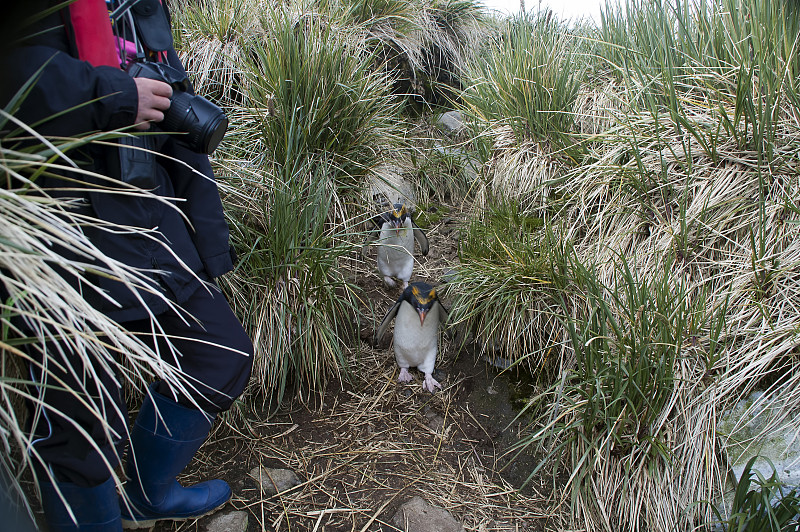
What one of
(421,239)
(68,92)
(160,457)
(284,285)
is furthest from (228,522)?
(421,239)

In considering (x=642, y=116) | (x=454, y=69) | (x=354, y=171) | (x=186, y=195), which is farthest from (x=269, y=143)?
(x=454, y=69)

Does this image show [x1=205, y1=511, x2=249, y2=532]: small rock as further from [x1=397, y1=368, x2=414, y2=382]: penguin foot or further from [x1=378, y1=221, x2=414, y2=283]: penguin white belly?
[x1=378, y1=221, x2=414, y2=283]: penguin white belly

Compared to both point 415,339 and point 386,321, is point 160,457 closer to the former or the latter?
point 415,339

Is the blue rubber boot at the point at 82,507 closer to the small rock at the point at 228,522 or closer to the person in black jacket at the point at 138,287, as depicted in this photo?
the person in black jacket at the point at 138,287

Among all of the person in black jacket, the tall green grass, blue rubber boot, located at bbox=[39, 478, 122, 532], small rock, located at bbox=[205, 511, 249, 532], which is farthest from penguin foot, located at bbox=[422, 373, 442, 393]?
Answer: blue rubber boot, located at bbox=[39, 478, 122, 532]

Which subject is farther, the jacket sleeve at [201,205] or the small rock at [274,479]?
the small rock at [274,479]

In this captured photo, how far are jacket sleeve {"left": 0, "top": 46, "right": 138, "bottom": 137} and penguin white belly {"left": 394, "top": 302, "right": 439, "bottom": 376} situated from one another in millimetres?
2019

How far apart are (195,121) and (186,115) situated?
30mm

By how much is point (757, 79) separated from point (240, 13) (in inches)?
149

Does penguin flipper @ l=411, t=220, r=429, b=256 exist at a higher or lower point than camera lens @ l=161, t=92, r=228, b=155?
lower

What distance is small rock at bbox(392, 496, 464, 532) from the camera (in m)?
2.46

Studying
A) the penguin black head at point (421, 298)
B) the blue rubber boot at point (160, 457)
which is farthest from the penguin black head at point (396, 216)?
the blue rubber boot at point (160, 457)

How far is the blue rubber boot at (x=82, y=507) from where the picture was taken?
1708 mm

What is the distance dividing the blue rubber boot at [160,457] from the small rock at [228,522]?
143mm
